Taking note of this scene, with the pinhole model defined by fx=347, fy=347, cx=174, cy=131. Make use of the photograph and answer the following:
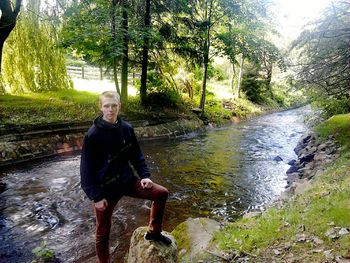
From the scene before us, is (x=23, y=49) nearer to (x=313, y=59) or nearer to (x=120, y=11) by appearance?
(x=120, y=11)

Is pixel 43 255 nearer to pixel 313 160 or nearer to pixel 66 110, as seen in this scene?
pixel 313 160

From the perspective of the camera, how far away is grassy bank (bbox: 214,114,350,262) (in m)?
3.64

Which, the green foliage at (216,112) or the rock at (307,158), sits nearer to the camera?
the rock at (307,158)

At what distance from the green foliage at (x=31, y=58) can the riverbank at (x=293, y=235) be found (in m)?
13.1

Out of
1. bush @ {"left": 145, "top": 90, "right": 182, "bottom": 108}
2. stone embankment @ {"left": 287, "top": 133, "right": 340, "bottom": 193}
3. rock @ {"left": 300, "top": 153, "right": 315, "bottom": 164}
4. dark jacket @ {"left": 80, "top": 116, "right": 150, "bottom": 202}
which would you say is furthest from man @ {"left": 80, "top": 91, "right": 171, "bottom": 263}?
bush @ {"left": 145, "top": 90, "right": 182, "bottom": 108}

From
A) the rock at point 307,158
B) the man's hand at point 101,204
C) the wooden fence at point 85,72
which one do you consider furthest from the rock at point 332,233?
the wooden fence at point 85,72

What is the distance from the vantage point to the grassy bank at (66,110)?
1231 centimetres

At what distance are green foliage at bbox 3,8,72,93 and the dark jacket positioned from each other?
42.4 ft

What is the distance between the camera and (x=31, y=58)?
52.3 ft

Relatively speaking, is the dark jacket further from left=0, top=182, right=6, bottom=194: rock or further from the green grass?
the green grass

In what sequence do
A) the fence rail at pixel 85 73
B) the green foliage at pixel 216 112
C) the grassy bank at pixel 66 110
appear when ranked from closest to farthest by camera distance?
the grassy bank at pixel 66 110 < the green foliage at pixel 216 112 < the fence rail at pixel 85 73

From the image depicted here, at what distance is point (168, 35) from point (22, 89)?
7.37m

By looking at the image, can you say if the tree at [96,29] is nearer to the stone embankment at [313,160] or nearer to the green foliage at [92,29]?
the green foliage at [92,29]

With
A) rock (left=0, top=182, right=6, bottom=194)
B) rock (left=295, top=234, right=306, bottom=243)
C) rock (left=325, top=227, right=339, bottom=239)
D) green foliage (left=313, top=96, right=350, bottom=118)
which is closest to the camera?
rock (left=325, top=227, right=339, bottom=239)
